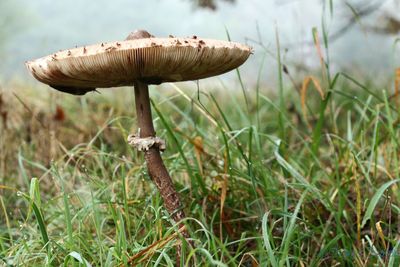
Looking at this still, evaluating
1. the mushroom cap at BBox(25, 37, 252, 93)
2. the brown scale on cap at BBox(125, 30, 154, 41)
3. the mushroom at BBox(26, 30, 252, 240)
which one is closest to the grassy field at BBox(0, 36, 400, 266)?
the mushroom at BBox(26, 30, 252, 240)

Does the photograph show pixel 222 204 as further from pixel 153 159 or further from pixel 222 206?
pixel 153 159

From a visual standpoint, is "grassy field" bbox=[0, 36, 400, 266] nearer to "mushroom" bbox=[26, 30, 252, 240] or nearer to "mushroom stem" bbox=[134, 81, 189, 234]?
"mushroom stem" bbox=[134, 81, 189, 234]

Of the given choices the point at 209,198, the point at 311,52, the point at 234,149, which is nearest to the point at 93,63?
the point at 209,198

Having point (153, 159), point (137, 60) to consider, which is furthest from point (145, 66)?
point (153, 159)

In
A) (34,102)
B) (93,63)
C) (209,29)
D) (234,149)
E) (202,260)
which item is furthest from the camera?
(209,29)

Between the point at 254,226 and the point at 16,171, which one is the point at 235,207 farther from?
the point at 16,171

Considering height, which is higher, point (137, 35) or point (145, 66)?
point (137, 35)

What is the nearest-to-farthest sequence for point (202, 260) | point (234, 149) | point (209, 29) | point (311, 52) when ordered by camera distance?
point (202, 260) → point (234, 149) → point (311, 52) → point (209, 29)
